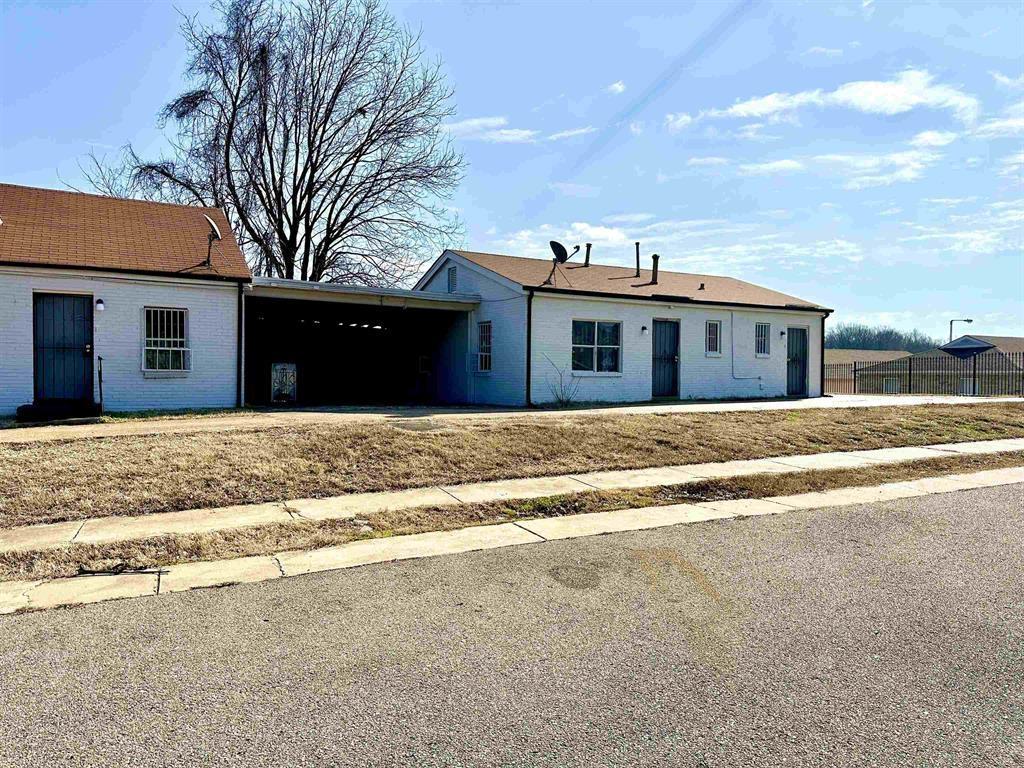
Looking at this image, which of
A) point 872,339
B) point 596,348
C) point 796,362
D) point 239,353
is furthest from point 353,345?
point 872,339

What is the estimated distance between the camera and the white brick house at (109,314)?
1284 centimetres

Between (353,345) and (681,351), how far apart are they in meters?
11.3

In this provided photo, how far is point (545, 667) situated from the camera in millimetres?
3420

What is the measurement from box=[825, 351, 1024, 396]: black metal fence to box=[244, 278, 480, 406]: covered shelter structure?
1939 centimetres

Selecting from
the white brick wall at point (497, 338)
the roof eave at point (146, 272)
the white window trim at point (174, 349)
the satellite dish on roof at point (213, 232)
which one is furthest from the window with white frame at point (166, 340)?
the white brick wall at point (497, 338)

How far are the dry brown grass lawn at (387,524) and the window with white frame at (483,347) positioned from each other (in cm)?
1089

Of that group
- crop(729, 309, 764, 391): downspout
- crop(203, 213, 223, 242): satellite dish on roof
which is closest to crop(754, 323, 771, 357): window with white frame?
crop(729, 309, 764, 391): downspout

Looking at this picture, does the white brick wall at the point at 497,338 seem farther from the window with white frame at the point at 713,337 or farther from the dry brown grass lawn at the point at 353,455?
the window with white frame at the point at 713,337

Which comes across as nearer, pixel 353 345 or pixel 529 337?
pixel 529 337

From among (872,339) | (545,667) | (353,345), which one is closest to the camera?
(545,667)

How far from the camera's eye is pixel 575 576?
4902 mm

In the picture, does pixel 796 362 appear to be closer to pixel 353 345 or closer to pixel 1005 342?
pixel 353 345

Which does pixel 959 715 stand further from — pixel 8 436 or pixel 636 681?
pixel 8 436

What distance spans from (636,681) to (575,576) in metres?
1.64
